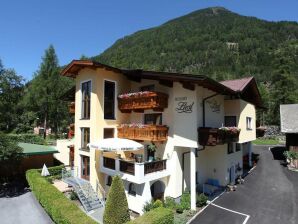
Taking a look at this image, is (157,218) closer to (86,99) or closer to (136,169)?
(136,169)

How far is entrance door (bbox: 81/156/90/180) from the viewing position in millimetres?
22683

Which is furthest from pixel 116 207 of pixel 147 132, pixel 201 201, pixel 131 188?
pixel 201 201

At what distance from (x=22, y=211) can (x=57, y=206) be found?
431 centimetres

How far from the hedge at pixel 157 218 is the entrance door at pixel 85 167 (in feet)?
31.0

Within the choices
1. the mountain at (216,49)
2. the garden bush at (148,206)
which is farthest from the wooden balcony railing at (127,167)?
the mountain at (216,49)

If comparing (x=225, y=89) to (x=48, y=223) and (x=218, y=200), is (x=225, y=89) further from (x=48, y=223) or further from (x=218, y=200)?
(x=48, y=223)

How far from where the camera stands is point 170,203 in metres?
18.9

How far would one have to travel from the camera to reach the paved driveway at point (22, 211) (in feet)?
58.9

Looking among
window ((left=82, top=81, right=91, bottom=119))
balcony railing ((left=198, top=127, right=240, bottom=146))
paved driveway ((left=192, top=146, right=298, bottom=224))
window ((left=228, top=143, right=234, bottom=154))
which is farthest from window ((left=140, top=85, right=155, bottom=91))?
paved driveway ((left=192, top=146, right=298, bottom=224))

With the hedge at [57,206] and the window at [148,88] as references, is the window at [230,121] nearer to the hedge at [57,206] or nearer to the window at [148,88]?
the window at [148,88]

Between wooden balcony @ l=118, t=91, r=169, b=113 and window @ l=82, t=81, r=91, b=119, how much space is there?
2.81 m

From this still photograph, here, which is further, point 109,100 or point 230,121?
point 230,121

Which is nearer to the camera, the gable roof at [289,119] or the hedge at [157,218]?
the hedge at [157,218]

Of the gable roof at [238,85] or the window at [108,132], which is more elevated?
the gable roof at [238,85]
